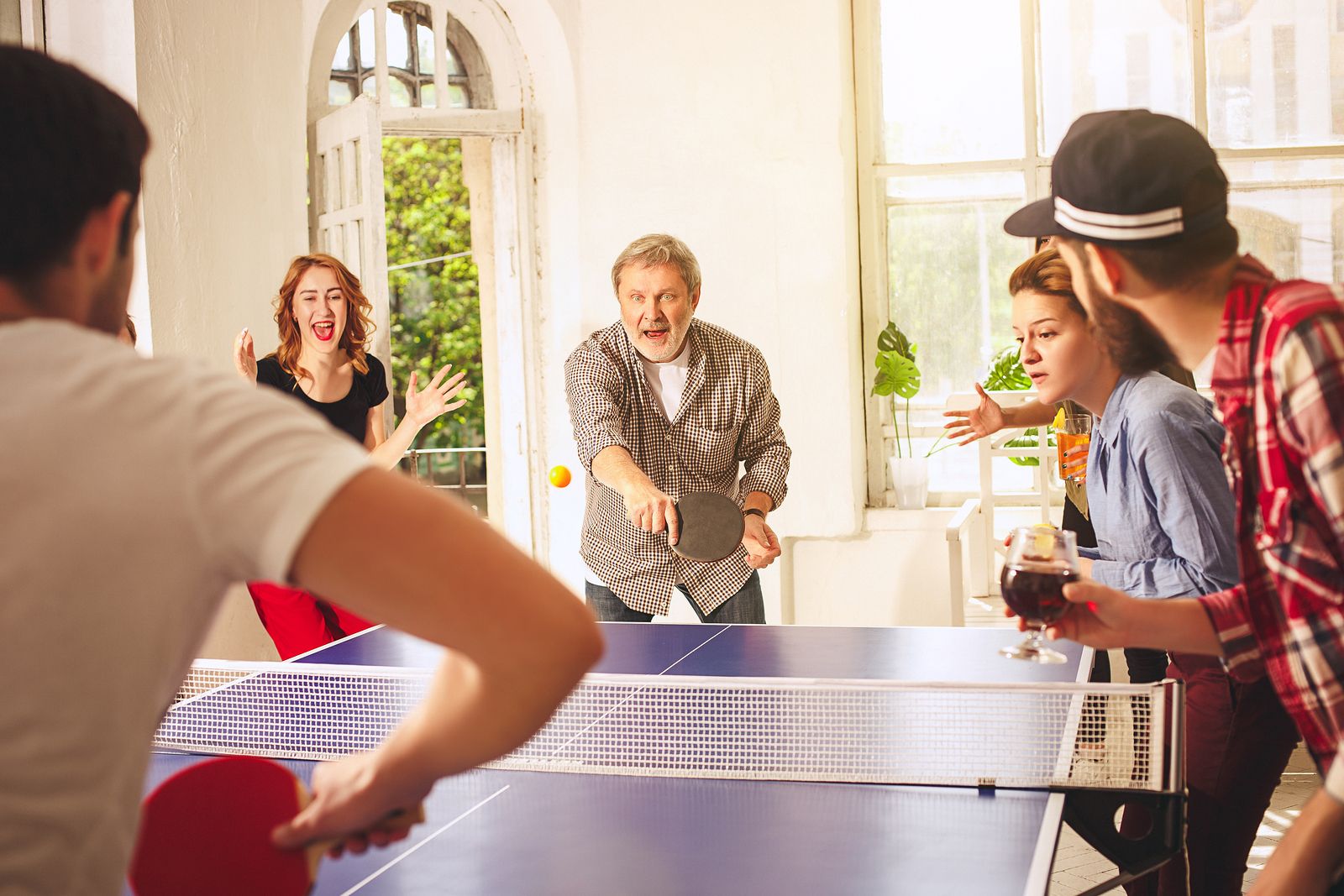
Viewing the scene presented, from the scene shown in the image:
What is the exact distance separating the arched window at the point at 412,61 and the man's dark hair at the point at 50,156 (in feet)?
17.4

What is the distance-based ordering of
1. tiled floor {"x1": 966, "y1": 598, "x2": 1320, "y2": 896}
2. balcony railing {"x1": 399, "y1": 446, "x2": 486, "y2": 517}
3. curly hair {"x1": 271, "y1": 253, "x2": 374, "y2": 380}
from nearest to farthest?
tiled floor {"x1": 966, "y1": 598, "x2": 1320, "y2": 896}, curly hair {"x1": 271, "y1": 253, "x2": 374, "y2": 380}, balcony railing {"x1": 399, "y1": 446, "x2": 486, "y2": 517}

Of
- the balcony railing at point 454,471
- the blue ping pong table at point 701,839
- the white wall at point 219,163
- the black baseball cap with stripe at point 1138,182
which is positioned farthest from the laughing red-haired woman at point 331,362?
the balcony railing at point 454,471

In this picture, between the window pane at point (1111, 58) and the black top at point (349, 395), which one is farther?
the window pane at point (1111, 58)

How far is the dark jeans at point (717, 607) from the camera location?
4270 mm

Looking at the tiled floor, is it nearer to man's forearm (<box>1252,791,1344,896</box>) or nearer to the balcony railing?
man's forearm (<box>1252,791,1344,896</box>)

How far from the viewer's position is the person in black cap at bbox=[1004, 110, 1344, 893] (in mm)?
1318

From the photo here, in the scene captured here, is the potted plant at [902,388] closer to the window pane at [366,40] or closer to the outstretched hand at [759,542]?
the outstretched hand at [759,542]

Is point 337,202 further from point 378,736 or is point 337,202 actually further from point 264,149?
point 378,736

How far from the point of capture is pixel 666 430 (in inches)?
173

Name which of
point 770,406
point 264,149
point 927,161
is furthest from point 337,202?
point 927,161

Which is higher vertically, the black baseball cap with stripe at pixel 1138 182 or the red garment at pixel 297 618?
the black baseball cap with stripe at pixel 1138 182

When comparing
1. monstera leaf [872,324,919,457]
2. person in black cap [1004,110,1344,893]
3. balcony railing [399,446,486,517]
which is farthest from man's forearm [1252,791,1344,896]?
A: balcony railing [399,446,486,517]

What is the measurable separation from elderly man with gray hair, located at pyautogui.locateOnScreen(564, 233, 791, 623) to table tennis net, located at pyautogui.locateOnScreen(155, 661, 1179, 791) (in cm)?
155

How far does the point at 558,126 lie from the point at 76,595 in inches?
236
